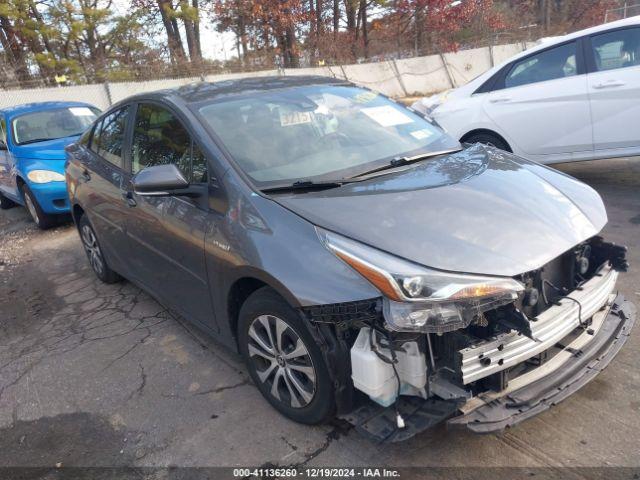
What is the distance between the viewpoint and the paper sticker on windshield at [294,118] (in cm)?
320

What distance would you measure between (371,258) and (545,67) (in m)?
4.80

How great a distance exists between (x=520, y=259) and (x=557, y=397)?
0.60 m

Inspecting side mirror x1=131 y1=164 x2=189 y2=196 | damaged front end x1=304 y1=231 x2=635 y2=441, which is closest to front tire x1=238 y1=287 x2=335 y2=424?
damaged front end x1=304 y1=231 x2=635 y2=441

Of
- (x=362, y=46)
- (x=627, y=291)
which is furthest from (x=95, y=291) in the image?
(x=362, y=46)

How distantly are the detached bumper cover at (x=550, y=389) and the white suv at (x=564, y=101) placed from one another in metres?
3.56

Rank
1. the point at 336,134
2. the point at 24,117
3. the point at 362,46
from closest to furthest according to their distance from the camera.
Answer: the point at 336,134, the point at 24,117, the point at 362,46

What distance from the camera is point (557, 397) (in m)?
2.17

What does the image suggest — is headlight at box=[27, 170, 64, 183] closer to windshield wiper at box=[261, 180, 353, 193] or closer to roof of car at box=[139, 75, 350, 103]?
roof of car at box=[139, 75, 350, 103]

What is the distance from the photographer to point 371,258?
83.7 inches

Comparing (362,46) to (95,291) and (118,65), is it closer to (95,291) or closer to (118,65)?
(118,65)

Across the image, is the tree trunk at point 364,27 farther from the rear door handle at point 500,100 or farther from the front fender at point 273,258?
the front fender at point 273,258

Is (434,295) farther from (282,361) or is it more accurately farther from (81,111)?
(81,111)

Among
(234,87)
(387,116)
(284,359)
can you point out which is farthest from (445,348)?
(234,87)

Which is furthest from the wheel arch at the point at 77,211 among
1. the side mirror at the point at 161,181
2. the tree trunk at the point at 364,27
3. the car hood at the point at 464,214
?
the tree trunk at the point at 364,27
